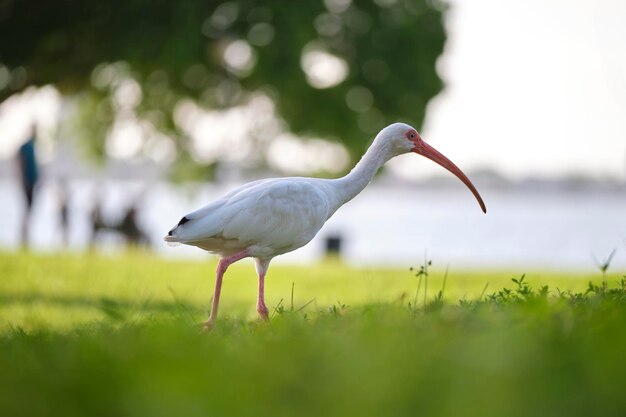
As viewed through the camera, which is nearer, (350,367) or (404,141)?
(350,367)

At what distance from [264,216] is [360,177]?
101 cm

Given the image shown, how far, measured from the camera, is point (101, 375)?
2.51m

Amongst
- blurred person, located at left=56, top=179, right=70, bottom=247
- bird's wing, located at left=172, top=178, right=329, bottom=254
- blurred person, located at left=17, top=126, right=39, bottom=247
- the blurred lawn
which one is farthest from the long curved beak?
blurred person, located at left=56, top=179, right=70, bottom=247

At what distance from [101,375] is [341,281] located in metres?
11.7

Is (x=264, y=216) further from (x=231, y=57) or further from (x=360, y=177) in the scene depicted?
Answer: (x=231, y=57)

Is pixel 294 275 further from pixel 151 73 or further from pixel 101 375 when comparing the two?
pixel 101 375

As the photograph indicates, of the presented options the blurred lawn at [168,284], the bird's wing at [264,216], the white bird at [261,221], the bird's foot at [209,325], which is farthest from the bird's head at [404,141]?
the blurred lawn at [168,284]

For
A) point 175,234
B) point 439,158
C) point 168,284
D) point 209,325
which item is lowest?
point 168,284

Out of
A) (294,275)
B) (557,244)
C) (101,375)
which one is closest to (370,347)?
(101,375)

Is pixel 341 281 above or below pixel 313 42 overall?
below

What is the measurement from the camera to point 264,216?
6.14m

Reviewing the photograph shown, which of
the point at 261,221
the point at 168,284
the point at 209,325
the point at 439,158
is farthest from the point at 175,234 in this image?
the point at 168,284

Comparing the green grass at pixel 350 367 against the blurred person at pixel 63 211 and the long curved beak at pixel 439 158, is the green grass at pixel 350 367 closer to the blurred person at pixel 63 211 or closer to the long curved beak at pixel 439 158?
the long curved beak at pixel 439 158

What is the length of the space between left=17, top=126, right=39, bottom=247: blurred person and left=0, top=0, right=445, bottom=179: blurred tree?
2.27 m
